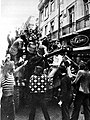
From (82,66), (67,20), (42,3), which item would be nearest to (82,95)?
(82,66)

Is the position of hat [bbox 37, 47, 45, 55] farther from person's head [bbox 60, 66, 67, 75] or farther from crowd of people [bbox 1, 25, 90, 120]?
person's head [bbox 60, 66, 67, 75]

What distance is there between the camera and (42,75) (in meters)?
1.81

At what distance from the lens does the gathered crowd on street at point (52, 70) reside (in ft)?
5.80

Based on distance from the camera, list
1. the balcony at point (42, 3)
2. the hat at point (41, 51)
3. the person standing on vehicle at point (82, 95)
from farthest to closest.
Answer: the balcony at point (42, 3) → the hat at point (41, 51) → the person standing on vehicle at point (82, 95)

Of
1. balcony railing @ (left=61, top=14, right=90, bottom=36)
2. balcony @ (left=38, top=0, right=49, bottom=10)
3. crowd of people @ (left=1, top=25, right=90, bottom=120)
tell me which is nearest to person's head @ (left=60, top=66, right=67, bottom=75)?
crowd of people @ (left=1, top=25, right=90, bottom=120)

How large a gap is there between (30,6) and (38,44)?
48 cm

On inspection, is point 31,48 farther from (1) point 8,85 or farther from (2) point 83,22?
(2) point 83,22

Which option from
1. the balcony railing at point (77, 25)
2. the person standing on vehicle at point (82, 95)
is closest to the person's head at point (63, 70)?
the person standing on vehicle at point (82, 95)

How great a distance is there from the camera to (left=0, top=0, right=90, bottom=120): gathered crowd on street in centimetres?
177

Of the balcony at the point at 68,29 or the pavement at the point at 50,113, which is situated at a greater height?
the balcony at the point at 68,29

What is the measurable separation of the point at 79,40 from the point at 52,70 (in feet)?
1.36

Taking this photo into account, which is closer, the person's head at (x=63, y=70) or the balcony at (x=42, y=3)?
the person's head at (x=63, y=70)

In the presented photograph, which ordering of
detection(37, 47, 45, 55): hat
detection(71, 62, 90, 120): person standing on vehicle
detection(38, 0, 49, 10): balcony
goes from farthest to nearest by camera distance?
detection(38, 0, 49, 10): balcony → detection(37, 47, 45, 55): hat → detection(71, 62, 90, 120): person standing on vehicle

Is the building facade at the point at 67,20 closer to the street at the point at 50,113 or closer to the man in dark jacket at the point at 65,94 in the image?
the man in dark jacket at the point at 65,94
